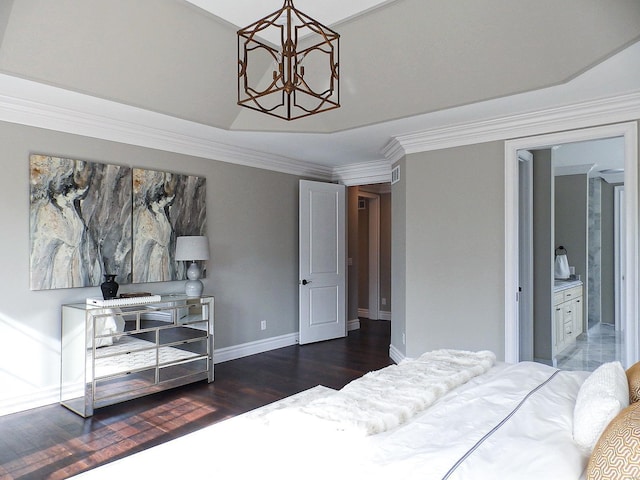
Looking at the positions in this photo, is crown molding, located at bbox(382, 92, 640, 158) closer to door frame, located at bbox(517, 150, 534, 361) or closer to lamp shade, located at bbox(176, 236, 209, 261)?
door frame, located at bbox(517, 150, 534, 361)

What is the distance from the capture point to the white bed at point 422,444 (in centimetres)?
126

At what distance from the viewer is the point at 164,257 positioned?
434 centimetres

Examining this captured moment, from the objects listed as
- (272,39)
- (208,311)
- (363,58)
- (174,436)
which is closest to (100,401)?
(174,436)

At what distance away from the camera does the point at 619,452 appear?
111 centimetres

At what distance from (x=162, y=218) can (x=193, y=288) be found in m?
0.77

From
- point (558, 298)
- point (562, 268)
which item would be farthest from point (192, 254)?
point (562, 268)

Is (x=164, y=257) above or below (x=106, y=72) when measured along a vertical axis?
below

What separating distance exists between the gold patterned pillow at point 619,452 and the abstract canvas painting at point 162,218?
3.86m

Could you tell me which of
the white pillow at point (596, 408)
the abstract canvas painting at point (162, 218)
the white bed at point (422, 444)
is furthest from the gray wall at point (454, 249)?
the white pillow at point (596, 408)

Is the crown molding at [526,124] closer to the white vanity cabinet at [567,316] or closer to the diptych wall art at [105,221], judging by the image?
the white vanity cabinet at [567,316]

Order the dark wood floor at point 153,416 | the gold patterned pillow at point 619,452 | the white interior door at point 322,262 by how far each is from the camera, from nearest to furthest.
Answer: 1. the gold patterned pillow at point 619,452
2. the dark wood floor at point 153,416
3. the white interior door at point 322,262

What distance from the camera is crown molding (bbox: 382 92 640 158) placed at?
3.38 meters

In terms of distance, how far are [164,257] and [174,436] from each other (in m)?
1.90

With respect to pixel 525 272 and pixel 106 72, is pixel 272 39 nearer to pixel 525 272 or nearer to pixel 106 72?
pixel 106 72
